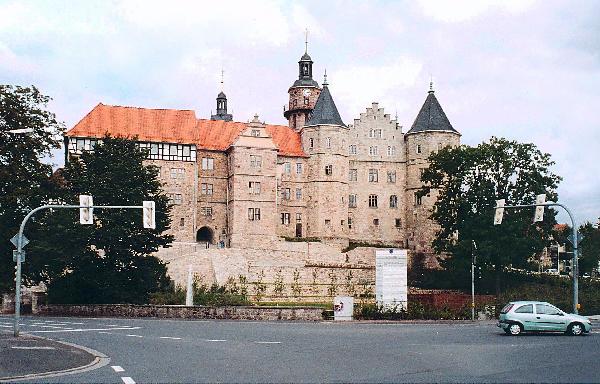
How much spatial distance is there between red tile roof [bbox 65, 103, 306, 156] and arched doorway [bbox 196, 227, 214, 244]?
9.18 meters

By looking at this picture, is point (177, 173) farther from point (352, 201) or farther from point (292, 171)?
point (352, 201)

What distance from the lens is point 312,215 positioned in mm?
93312

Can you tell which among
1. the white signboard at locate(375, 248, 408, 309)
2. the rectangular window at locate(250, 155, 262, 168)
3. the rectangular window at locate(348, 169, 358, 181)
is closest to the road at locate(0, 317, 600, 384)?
the white signboard at locate(375, 248, 408, 309)

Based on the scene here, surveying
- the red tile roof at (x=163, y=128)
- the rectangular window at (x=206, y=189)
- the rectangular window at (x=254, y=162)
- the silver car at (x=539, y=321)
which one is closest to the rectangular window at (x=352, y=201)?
the red tile roof at (x=163, y=128)

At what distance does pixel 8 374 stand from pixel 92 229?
34.7 m

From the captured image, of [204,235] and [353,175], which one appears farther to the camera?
[353,175]

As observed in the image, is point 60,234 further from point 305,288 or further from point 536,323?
point 536,323

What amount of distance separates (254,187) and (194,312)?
43.7 m

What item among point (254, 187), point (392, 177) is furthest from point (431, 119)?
point (254, 187)

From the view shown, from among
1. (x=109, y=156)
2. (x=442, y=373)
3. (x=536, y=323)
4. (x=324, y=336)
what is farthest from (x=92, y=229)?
(x=442, y=373)

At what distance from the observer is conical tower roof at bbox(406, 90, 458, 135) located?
310 feet

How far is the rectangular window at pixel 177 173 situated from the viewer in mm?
87125

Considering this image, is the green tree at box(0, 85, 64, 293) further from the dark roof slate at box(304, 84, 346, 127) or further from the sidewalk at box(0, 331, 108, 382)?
the dark roof slate at box(304, 84, 346, 127)

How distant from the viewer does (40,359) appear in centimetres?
2219
